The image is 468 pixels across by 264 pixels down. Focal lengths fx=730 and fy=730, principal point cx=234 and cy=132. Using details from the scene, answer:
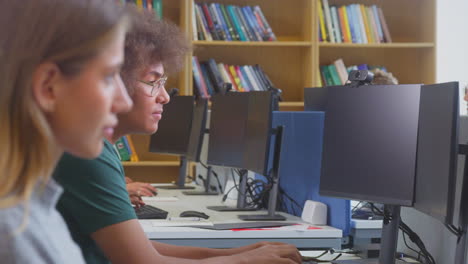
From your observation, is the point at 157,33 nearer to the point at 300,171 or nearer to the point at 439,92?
the point at 439,92

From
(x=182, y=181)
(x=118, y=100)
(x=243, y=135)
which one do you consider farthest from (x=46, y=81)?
(x=182, y=181)

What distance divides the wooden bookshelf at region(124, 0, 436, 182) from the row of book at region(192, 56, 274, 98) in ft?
0.34

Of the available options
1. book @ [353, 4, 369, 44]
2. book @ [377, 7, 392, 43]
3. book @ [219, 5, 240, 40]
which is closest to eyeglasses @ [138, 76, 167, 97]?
book @ [219, 5, 240, 40]

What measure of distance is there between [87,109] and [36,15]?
0.14 m

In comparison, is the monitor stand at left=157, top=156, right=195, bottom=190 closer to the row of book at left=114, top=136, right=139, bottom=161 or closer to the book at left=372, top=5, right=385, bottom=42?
the row of book at left=114, top=136, right=139, bottom=161

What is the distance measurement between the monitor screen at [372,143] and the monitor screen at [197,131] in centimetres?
171

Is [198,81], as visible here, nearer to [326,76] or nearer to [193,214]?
[326,76]

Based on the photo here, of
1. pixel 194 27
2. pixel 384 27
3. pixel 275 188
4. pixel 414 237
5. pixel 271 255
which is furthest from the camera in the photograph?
pixel 384 27

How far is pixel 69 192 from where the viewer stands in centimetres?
166

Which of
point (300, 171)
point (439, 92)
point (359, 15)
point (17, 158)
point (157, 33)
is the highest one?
point (359, 15)

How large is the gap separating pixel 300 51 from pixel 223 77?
2.03 ft

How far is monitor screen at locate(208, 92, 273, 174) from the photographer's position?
2.77m

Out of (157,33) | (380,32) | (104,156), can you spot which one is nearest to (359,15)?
(380,32)

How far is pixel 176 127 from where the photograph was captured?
416cm
